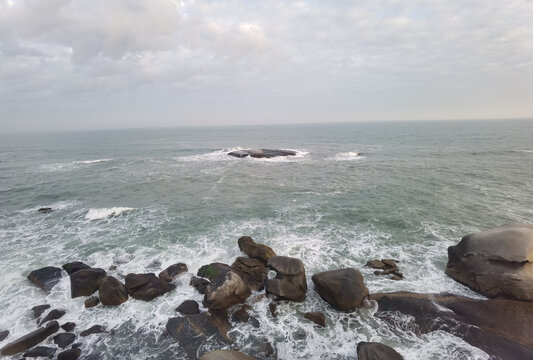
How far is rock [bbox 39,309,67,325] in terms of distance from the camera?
1266cm

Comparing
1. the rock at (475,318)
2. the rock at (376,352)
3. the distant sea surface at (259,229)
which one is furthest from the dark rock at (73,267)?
the rock at (475,318)

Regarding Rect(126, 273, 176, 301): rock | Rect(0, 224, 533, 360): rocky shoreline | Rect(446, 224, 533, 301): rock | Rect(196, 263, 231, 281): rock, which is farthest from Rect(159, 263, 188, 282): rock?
Answer: Rect(446, 224, 533, 301): rock

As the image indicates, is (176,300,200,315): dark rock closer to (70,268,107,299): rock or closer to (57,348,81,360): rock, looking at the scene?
(57,348,81,360): rock

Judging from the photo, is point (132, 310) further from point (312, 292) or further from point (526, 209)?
point (526, 209)

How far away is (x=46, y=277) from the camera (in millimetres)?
15820

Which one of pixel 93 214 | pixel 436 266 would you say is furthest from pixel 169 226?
pixel 436 266

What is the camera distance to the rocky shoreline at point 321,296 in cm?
1117

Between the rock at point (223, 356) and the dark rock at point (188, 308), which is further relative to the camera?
the dark rock at point (188, 308)

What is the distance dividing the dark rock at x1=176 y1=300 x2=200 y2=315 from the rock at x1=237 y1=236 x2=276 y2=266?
5095mm

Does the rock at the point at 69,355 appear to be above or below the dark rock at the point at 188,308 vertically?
below

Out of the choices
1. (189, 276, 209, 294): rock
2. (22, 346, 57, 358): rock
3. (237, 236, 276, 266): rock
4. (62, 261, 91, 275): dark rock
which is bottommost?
(22, 346, 57, 358): rock

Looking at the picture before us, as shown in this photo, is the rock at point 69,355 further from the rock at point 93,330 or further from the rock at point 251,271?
the rock at point 251,271

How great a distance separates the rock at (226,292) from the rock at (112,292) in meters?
4.83

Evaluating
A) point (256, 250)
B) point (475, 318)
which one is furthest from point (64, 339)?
point (475, 318)
